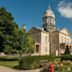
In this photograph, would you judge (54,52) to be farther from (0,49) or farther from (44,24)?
(0,49)

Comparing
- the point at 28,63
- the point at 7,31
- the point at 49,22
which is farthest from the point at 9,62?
the point at 49,22

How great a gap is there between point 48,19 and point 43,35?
9.45 metres

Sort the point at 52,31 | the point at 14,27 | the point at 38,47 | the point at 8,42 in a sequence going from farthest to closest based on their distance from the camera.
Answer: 1. the point at 52,31
2. the point at 38,47
3. the point at 14,27
4. the point at 8,42

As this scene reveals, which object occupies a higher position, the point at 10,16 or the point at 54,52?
Result: the point at 10,16

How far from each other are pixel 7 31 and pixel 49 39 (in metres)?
35.8

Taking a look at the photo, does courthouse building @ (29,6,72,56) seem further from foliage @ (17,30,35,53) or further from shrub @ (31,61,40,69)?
shrub @ (31,61,40,69)

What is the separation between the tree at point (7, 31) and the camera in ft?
131

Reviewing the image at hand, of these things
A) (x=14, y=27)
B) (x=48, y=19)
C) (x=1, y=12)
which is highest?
(x=48, y=19)

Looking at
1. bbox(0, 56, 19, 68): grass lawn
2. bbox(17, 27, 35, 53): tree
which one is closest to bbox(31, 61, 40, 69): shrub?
bbox(0, 56, 19, 68): grass lawn

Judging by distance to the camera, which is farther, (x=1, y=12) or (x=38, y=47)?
(x=38, y=47)

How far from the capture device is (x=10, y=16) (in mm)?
44094

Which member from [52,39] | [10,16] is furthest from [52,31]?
[10,16]

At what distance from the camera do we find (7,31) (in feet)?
139

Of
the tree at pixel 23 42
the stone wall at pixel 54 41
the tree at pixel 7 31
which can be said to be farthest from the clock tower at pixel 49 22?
the tree at pixel 7 31
